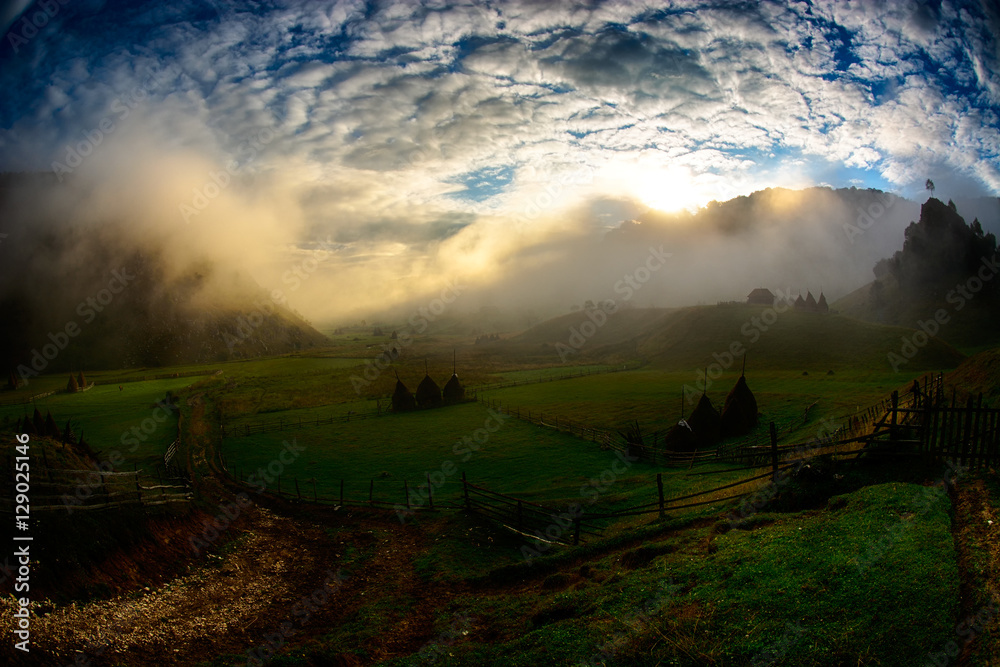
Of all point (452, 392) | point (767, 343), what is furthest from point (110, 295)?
point (767, 343)

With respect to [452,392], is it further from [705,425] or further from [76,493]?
[76,493]

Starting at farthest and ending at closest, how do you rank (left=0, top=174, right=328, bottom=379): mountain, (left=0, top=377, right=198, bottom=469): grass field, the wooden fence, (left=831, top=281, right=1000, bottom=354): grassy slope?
1. (left=0, top=174, right=328, bottom=379): mountain
2. (left=831, top=281, right=1000, bottom=354): grassy slope
3. (left=0, top=377, right=198, bottom=469): grass field
4. the wooden fence

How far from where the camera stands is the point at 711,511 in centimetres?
1417

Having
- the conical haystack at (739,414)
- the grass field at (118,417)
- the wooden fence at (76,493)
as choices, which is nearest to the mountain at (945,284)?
the conical haystack at (739,414)

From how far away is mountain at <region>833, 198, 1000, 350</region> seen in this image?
258 ft

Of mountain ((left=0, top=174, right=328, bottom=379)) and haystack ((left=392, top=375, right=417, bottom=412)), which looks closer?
haystack ((left=392, top=375, right=417, bottom=412))

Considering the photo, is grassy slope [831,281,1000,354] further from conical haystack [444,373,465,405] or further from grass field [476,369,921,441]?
conical haystack [444,373,465,405]

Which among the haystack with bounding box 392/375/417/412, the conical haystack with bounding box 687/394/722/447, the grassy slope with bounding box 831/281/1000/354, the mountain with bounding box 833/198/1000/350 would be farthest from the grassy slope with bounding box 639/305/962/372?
the haystack with bounding box 392/375/417/412

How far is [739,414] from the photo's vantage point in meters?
34.1

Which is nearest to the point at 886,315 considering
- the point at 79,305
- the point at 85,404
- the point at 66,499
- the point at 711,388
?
the point at 711,388

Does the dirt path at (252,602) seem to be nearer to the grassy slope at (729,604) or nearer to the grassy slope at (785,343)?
the grassy slope at (729,604)

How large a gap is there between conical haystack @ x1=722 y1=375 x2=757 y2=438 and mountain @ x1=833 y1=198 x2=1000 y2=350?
6474 cm

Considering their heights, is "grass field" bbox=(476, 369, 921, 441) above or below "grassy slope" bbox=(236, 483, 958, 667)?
below

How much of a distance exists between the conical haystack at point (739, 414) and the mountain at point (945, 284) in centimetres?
6474
